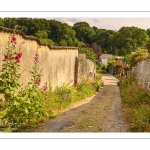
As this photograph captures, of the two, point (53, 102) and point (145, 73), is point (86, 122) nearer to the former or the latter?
point (53, 102)

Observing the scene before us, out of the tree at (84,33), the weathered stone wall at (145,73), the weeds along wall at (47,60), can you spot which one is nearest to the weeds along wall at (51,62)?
the weeds along wall at (47,60)

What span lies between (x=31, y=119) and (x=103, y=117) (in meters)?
2.69

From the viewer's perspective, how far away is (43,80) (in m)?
11.4

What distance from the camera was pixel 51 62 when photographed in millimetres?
12555

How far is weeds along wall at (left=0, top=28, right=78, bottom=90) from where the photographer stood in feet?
28.5

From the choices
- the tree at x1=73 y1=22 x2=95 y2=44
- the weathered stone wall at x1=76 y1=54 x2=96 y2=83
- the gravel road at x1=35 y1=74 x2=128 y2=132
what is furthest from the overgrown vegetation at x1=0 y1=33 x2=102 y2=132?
the weathered stone wall at x1=76 y1=54 x2=96 y2=83

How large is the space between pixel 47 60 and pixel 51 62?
605 mm

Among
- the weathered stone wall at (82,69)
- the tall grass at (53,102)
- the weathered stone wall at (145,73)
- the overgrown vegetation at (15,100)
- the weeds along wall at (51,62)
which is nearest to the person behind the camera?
the overgrown vegetation at (15,100)

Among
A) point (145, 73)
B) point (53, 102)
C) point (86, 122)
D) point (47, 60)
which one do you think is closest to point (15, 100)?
point (86, 122)

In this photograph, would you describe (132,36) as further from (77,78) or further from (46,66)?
(46,66)

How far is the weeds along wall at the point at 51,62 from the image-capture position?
884 cm

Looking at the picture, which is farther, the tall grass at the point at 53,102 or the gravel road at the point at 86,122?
the gravel road at the point at 86,122

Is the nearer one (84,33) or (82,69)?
(84,33)

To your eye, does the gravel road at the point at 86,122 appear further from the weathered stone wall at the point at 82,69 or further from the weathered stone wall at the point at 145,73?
the weathered stone wall at the point at 82,69
